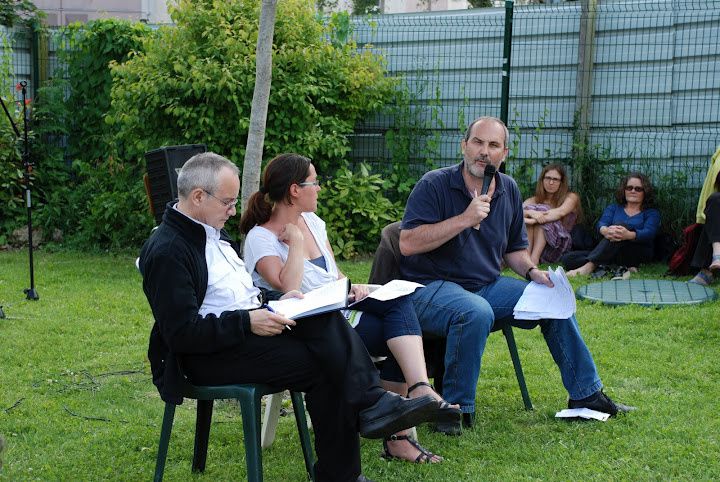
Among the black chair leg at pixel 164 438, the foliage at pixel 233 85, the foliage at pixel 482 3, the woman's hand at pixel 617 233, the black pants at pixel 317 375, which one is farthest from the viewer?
the foliage at pixel 482 3

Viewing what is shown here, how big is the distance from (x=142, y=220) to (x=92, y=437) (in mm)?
4952

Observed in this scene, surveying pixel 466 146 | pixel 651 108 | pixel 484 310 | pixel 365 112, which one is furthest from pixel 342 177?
pixel 484 310

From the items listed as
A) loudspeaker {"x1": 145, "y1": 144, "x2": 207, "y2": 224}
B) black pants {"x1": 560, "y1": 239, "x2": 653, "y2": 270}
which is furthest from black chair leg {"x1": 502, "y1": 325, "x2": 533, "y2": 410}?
black pants {"x1": 560, "y1": 239, "x2": 653, "y2": 270}

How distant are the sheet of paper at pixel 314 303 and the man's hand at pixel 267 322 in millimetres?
29

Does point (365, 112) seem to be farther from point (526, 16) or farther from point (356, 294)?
point (356, 294)

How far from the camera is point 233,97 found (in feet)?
26.8

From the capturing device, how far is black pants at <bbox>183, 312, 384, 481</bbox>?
3.37 metres

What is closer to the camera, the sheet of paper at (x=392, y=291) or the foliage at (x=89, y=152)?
the sheet of paper at (x=392, y=291)

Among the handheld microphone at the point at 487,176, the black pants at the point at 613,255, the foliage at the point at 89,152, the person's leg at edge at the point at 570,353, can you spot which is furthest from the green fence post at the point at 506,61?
the person's leg at edge at the point at 570,353

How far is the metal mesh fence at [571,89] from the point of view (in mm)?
8406

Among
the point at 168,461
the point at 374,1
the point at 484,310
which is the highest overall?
the point at 374,1

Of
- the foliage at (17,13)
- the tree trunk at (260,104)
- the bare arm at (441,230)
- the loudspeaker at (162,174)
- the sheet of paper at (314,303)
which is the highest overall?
the foliage at (17,13)

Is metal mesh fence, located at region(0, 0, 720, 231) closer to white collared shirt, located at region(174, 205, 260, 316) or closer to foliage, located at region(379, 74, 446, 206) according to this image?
foliage, located at region(379, 74, 446, 206)

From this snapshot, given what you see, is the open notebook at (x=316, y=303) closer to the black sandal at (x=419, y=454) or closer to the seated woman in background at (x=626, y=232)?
the black sandal at (x=419, y=454)
